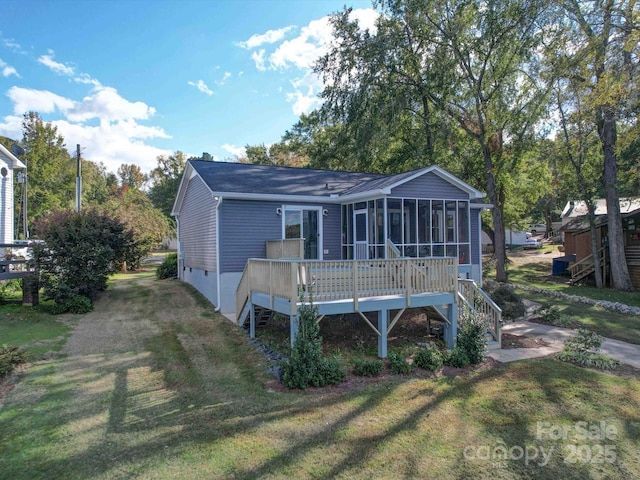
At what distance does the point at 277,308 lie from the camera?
24.6 feet

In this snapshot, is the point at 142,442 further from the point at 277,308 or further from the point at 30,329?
the point at 30,329

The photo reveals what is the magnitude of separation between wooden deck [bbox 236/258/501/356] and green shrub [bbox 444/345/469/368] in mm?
958

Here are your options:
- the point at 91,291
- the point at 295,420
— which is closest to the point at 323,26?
the point at 91,291

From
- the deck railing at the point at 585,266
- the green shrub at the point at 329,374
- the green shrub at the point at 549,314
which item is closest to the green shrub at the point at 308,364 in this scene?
A: the green shrub at the point at 329,374

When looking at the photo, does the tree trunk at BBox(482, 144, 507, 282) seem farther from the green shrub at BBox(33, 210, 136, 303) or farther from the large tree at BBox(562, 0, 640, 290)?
the green shrub at BBox(33, 210, 136, 303)

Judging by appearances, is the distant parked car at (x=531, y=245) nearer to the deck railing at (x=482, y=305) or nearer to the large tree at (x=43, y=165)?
the deck railing at (x=482, y=305)

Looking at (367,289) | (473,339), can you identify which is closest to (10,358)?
(367,289)

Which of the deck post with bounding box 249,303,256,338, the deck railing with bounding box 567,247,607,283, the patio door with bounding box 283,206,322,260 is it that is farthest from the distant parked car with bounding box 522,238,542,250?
the deck post with bounding box 249,303,256,338

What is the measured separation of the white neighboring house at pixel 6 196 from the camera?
16.6 metres

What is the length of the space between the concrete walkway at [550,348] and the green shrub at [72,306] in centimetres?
1106

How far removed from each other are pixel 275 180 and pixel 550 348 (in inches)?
379

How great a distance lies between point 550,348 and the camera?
8.85 metres

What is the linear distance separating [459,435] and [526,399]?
72.7 inches

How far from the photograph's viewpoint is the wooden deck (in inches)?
282
